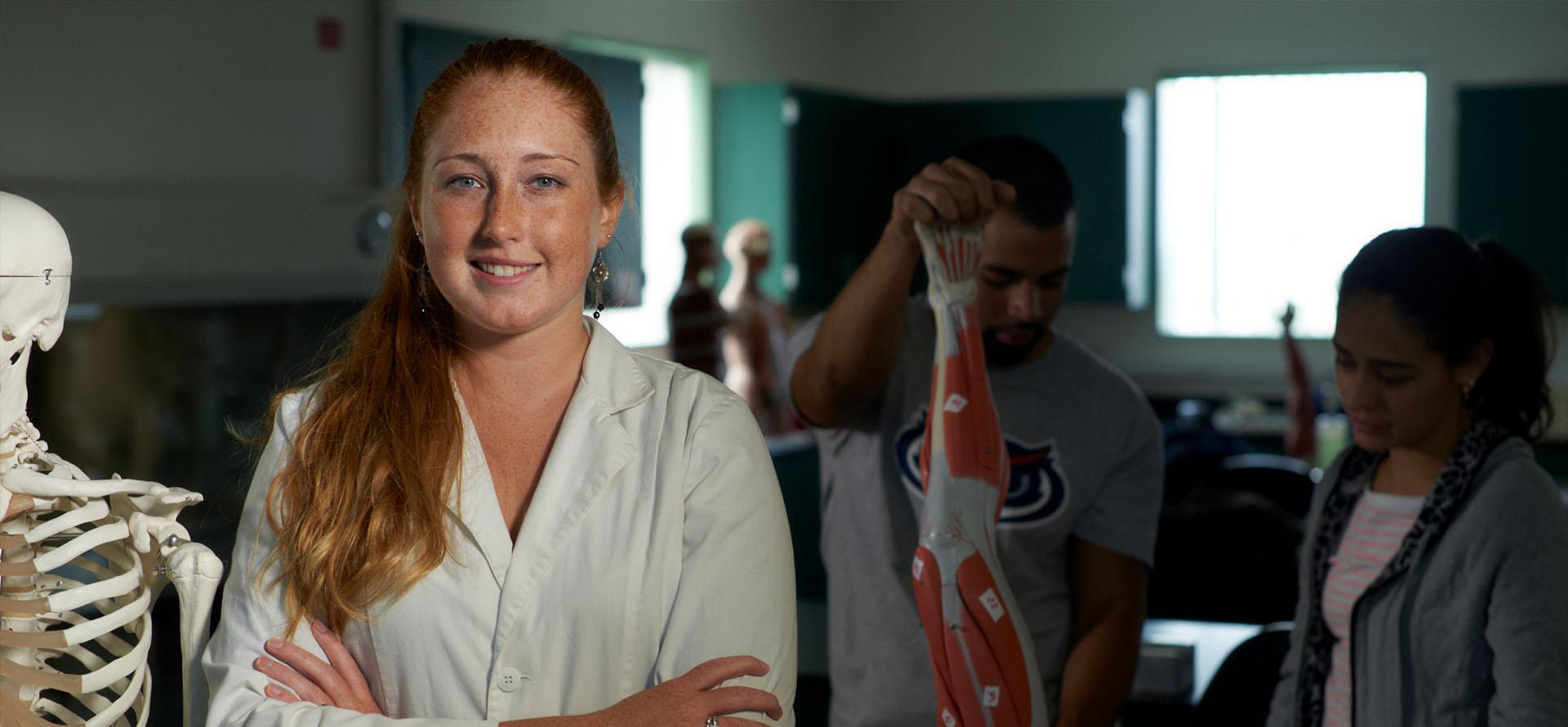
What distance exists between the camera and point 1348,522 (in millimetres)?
1861

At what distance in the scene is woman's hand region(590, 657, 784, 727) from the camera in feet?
3.94

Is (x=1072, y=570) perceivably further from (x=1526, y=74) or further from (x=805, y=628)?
(x=1526, y=74)

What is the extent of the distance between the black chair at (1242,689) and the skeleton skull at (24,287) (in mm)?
1615

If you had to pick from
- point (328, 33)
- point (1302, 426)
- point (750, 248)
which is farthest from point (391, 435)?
point (750, 248)

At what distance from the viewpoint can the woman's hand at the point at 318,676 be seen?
4.04 feet

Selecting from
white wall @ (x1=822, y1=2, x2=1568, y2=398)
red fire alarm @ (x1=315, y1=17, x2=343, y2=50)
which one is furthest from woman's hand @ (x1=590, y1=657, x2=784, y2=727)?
white wall @ (x1=822, y1=2, x2=1568, y2=398)

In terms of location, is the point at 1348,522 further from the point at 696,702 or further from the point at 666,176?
the point at 666,176

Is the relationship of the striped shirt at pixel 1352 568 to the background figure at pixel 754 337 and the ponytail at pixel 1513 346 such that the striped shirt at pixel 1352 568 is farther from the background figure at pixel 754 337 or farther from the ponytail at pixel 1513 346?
the background figure at pixel 754 337

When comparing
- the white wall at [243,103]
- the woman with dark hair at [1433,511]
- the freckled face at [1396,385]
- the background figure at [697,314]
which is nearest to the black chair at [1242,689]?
the woman with dark hair at [1433,511]

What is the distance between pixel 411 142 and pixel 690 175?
544 cm

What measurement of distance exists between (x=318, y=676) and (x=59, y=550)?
23cm

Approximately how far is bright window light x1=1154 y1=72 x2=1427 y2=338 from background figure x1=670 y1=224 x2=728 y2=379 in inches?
119

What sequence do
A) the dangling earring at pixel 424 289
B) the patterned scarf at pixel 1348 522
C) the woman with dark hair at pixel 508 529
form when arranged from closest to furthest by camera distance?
the woman with dark hair at pixel 508 529 < the dangling earring at pixel 424 289 < the patterned scarf at pixel 1348 522

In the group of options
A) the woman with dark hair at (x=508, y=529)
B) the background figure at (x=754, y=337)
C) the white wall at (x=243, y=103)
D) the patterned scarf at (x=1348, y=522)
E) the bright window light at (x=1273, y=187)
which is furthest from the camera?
the bright window light at (x=1273, y=187)
